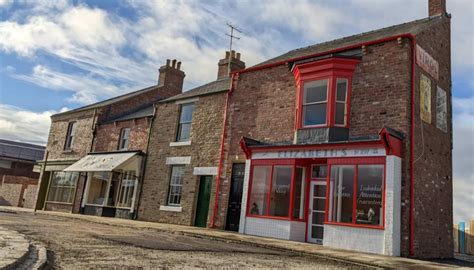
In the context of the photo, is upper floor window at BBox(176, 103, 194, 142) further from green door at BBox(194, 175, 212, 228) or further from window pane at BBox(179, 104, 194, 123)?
green door at BBox(194, 175, 212, 228)

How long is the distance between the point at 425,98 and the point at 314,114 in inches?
148

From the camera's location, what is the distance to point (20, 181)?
105 feet

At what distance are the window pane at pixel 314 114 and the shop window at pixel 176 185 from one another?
7.28 m

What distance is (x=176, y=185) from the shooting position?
19078 millimetres

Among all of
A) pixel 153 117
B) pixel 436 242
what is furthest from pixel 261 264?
pixel 153 117

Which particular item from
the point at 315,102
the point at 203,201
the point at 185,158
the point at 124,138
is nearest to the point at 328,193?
the point at 315,102

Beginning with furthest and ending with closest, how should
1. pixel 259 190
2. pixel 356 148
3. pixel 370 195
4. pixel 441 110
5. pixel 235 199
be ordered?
pixel 235 199
pixel 259 190
pixel 441 110
pixel 356 148
pixel 370 195

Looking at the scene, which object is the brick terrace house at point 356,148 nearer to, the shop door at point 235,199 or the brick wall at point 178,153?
the shop door at point 235,199

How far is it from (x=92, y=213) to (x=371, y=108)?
1667 centimetres

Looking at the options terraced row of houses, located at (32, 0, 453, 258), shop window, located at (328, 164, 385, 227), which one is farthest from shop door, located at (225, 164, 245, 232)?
shop window, located at (328, 164, 385, 227)

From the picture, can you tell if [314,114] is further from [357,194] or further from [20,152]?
[20,152]

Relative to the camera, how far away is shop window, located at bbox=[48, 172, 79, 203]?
24656 mm

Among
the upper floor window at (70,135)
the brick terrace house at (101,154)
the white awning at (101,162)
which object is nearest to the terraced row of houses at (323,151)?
the white awning at (101,162)

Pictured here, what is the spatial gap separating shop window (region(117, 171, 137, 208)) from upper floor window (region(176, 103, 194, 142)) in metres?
3.69
